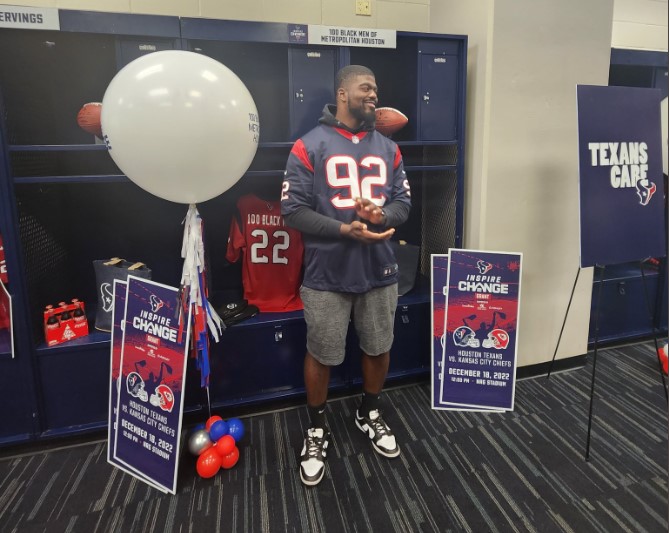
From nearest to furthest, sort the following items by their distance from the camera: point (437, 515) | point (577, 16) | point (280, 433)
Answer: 1. point (437, 515)
2. point (280, 433)
3. point (577, 16)

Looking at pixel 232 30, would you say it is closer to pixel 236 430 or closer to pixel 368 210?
pixel 368 210

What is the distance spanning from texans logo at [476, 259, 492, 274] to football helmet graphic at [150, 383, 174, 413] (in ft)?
4.74

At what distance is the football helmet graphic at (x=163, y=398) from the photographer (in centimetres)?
166

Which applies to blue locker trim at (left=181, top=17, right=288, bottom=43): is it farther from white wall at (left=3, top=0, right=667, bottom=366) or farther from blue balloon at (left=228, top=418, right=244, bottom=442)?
blue balloon at (left=228, top=418, right=244, bottom=442)

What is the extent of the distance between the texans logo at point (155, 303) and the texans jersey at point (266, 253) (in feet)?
2.05

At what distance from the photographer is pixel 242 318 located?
2.11 m

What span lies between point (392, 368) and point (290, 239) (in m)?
0.85

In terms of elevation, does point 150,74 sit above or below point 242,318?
above

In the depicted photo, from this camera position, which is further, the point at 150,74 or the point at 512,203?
the point at 512,203

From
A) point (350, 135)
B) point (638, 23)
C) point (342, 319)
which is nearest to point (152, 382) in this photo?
point (342, 319)

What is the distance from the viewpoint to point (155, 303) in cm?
167

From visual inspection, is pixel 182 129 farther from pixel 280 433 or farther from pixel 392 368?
pixel 392 368

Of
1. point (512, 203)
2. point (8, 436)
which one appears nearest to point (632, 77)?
point (512, 203)

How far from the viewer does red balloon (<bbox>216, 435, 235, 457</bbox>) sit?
1.79m
